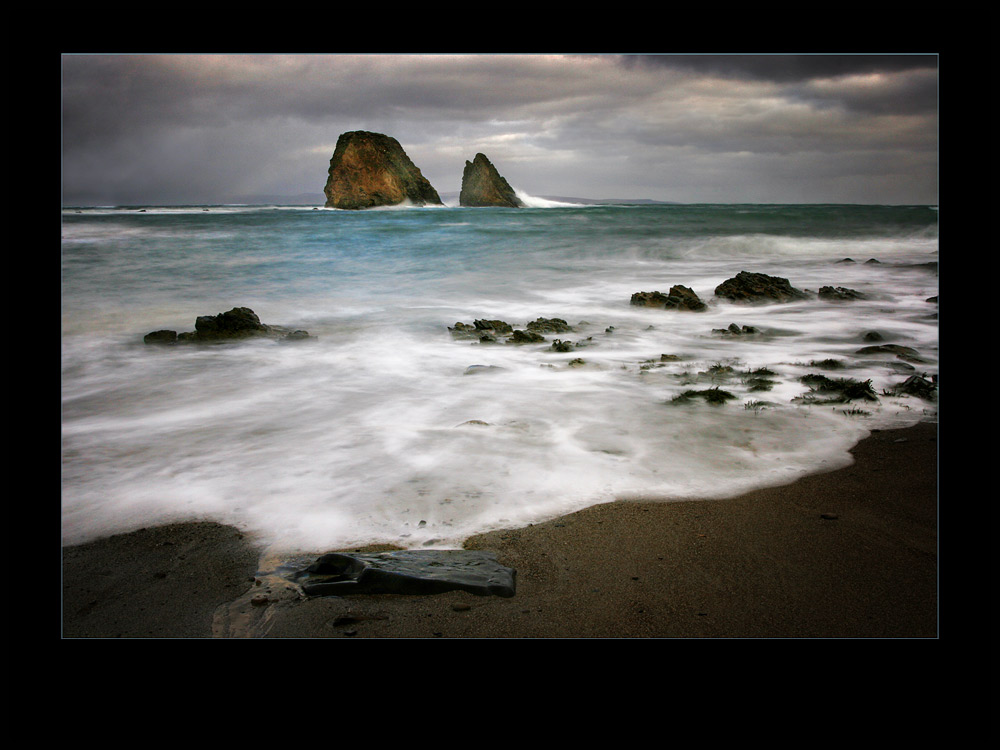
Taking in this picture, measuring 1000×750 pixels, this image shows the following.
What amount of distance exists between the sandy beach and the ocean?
15 centimetres

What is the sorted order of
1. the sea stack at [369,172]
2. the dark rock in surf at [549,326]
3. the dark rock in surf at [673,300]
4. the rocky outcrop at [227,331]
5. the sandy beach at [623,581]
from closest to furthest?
1. the sandy beach at [623,581]
2. the sea stack at [369,172]
3. the rocky outcrop at [227,331]
4. the dark rock in surf at [549,326]
5. the dark rock in surf at [673,300]

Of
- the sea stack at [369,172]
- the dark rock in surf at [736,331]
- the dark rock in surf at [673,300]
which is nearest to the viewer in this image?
the sea stack at [369,172]

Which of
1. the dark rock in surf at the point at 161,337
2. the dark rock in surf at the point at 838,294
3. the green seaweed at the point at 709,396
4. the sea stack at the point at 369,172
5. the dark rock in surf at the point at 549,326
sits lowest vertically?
the green seaweed at the point at 709,396

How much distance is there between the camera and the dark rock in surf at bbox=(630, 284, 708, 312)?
5627mm

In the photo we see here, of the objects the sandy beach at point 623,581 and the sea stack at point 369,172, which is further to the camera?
the sea stack at point 369,172

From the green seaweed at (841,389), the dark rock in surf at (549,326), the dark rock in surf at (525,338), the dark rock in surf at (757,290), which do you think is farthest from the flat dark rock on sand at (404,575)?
the dark rock in surf at (757,290)

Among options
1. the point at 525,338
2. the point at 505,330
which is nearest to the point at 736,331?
the point at 525,338

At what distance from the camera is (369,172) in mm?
7000

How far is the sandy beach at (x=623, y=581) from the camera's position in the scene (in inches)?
58.1

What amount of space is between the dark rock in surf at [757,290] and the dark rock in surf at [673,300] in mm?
334

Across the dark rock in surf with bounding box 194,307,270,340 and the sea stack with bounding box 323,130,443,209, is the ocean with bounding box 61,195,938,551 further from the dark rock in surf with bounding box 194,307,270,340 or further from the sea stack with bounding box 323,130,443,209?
the sea stack with bounding box 323,130,443,209

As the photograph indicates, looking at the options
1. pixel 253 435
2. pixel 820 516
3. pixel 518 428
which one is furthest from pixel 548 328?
pixel 820 516

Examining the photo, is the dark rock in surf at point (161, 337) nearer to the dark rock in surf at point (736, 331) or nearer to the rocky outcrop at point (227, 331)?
the rocky outcrop at point (227, 331)
